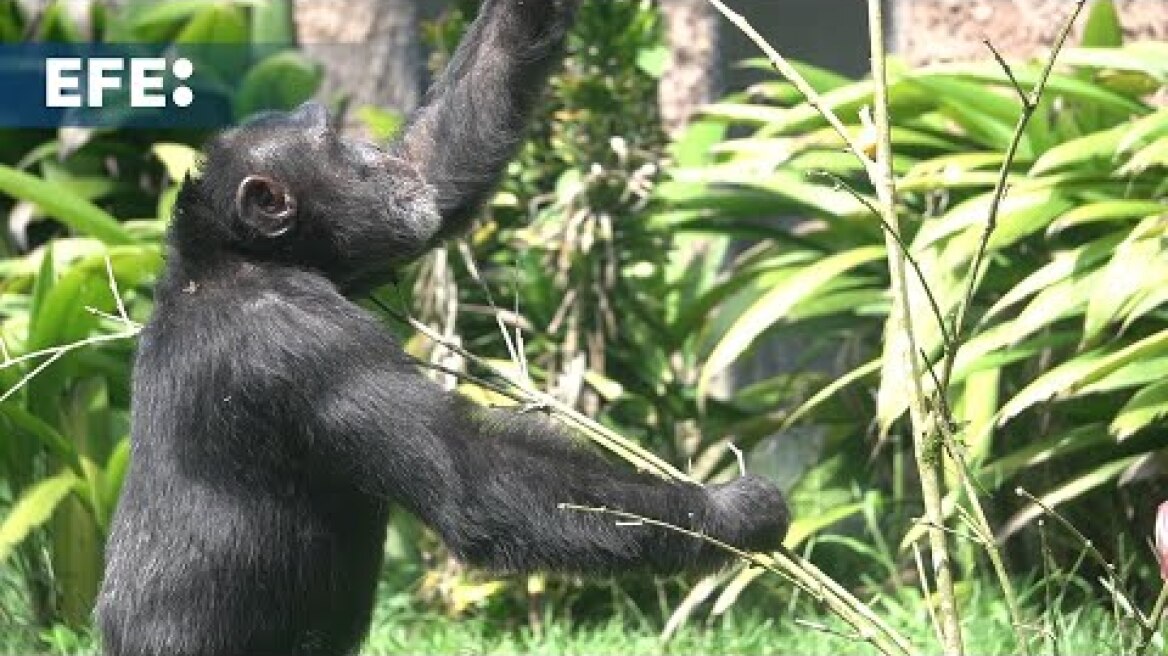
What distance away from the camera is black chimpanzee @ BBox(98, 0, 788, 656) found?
339 centimetres

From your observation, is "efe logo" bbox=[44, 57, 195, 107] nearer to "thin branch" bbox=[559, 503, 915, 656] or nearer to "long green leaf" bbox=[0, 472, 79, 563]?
"long green leaf" bbox=[0, 472, 79, 563]

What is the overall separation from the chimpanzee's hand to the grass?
1818mm

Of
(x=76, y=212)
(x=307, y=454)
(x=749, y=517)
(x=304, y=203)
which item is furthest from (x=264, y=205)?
(x=76, y=212)

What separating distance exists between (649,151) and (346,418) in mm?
2960

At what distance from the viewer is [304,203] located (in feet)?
12.1

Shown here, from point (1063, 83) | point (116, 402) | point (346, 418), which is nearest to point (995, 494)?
point (1063, 83)

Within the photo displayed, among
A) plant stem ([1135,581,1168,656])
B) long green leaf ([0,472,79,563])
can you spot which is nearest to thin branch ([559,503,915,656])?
plant stem ([1135,581,1168,656])

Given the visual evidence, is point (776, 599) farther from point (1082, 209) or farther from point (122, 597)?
point (122, 597)

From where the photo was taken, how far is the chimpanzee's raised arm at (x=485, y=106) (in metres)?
4.02

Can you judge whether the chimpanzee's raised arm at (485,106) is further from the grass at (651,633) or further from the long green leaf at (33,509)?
the long green leaf at (33,509)

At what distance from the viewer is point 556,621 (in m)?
5.95

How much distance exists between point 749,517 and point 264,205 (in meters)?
0.98

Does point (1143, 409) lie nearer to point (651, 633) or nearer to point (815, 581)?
point (651, 633)

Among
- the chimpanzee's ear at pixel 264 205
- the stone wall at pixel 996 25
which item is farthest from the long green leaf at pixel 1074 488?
the chimpanzee's ear at pixel 264 205
